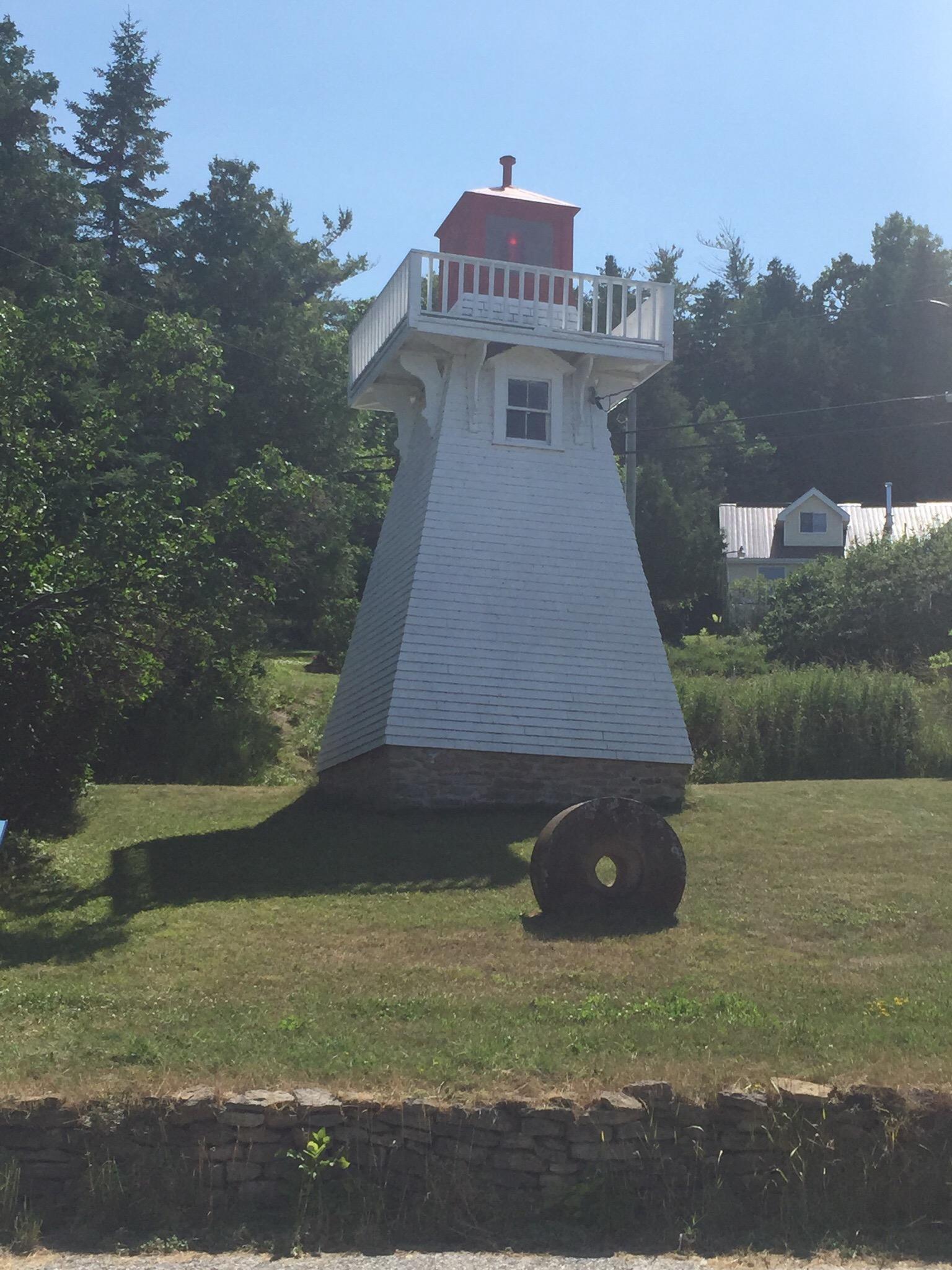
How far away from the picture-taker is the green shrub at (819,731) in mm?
22812

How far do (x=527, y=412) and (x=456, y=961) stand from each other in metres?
10.4

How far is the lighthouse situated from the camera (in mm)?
18062

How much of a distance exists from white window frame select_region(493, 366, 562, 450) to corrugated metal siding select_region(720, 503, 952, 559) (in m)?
33.1

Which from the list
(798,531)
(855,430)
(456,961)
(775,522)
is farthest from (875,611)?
(855,430)

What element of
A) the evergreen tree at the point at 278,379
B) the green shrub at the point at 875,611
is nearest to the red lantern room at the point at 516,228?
the evergreen tree at the point at 278,379

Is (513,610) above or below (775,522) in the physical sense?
below

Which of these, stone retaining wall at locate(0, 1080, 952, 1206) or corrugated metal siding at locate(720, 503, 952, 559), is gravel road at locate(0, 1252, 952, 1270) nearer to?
stone retaining wall at locate(0, 1080, 952, 1206)

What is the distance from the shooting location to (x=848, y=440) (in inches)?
2758

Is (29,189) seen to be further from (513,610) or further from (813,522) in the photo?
(813,522)

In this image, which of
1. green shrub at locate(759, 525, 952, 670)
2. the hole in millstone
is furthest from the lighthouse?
green shrub at locate(759, 525, 952, 670)

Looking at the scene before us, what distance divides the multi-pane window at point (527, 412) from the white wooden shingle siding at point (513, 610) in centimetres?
21

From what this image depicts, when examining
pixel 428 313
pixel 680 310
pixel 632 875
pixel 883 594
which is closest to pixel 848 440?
pixel 680 310

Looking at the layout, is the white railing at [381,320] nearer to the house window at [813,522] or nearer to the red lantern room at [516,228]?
the red lantern room at [516,228]

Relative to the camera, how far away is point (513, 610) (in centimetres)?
1880
